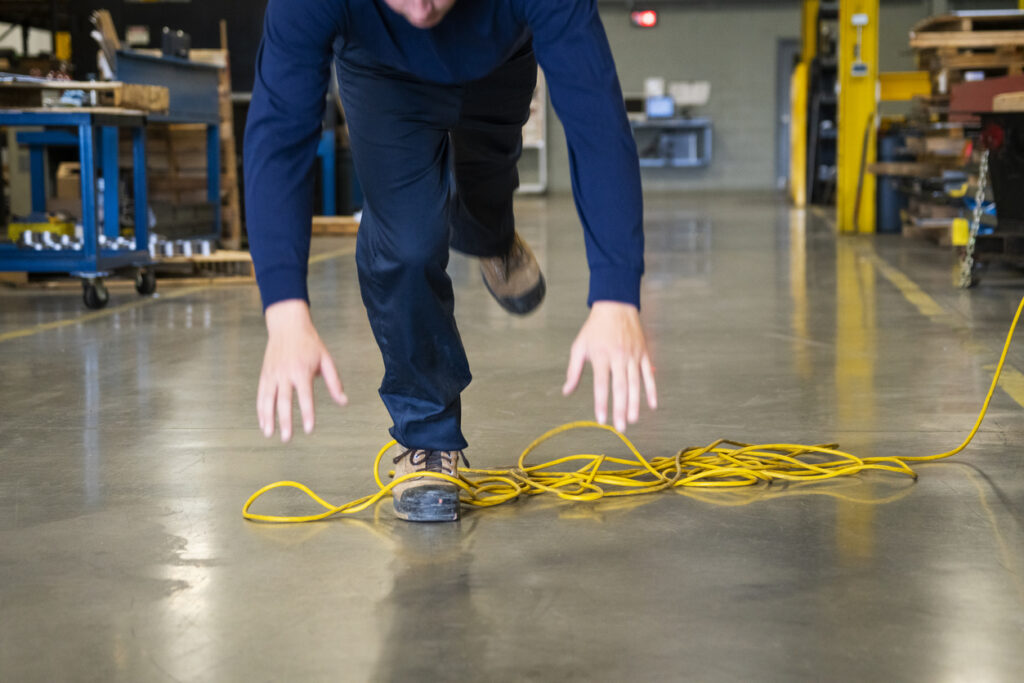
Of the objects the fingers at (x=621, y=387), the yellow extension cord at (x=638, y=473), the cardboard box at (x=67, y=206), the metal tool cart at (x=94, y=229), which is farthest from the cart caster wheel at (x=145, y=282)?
the fingers at (x=621, y=387)

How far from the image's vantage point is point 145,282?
6734 millimetres

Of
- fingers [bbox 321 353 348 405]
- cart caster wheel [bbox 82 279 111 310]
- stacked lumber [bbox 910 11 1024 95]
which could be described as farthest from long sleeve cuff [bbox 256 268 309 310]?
stacked lumber [bbox 910 11 1024 95]

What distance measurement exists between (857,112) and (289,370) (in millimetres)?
10675

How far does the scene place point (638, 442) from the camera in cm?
312

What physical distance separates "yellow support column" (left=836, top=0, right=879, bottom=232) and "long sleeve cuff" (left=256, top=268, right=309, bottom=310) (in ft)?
32.6

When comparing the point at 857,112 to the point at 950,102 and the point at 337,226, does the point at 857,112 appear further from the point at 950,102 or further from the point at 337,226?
the point at 337,226

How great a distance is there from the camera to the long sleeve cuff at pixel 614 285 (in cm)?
159

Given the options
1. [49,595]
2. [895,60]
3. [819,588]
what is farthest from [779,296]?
[895,60]

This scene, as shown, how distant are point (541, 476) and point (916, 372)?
191 centimetres

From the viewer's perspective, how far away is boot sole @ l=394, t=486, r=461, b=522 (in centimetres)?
243

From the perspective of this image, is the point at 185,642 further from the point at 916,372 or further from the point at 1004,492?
the point at 916,372

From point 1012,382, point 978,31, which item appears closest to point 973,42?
point 978,31

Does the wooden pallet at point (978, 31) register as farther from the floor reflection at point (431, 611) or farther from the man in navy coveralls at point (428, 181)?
the floor reflection at point (431, 611)

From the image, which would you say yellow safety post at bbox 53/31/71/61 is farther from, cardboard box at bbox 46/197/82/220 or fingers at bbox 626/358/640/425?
fingers at bbox 626/358/640/425
